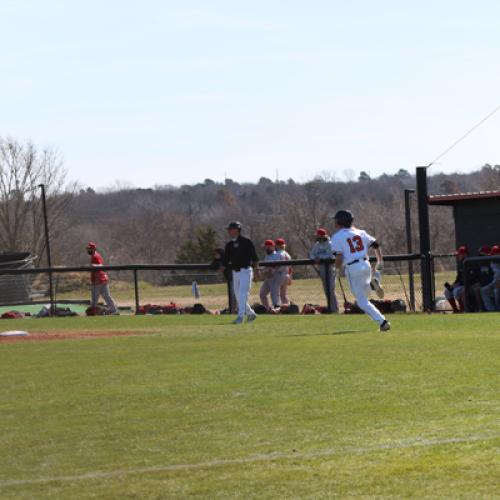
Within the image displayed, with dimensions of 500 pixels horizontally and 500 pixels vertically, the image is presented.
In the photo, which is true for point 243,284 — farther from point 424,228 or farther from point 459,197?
point 459,197

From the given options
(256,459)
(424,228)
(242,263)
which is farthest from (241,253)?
(256,459)

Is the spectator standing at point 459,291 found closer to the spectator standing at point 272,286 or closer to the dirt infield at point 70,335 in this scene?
the spectator standing at point 272,286

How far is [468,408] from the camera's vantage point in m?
9.23

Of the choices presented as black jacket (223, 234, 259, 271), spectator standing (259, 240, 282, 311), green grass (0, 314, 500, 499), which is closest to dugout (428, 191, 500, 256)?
spectator standing (259, 240, 282, 311)

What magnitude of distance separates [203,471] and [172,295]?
2983 centimetres

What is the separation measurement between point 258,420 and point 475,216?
1978cm

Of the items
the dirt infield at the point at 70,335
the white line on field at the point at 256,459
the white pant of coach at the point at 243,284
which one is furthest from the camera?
the white pant of coach at the point at 243,284

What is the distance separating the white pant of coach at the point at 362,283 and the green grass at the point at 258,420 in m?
1.32

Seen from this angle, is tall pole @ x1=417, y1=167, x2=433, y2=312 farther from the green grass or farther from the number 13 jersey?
the green grass

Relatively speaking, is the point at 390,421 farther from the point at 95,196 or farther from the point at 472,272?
the point at 95,196

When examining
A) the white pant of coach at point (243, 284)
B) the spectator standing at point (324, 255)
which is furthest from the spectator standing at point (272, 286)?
the white pant of coach at point (243, 284)

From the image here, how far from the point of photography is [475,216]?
2825cm

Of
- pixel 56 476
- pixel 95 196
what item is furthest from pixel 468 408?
pixel 95 196

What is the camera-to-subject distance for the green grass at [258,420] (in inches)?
277
